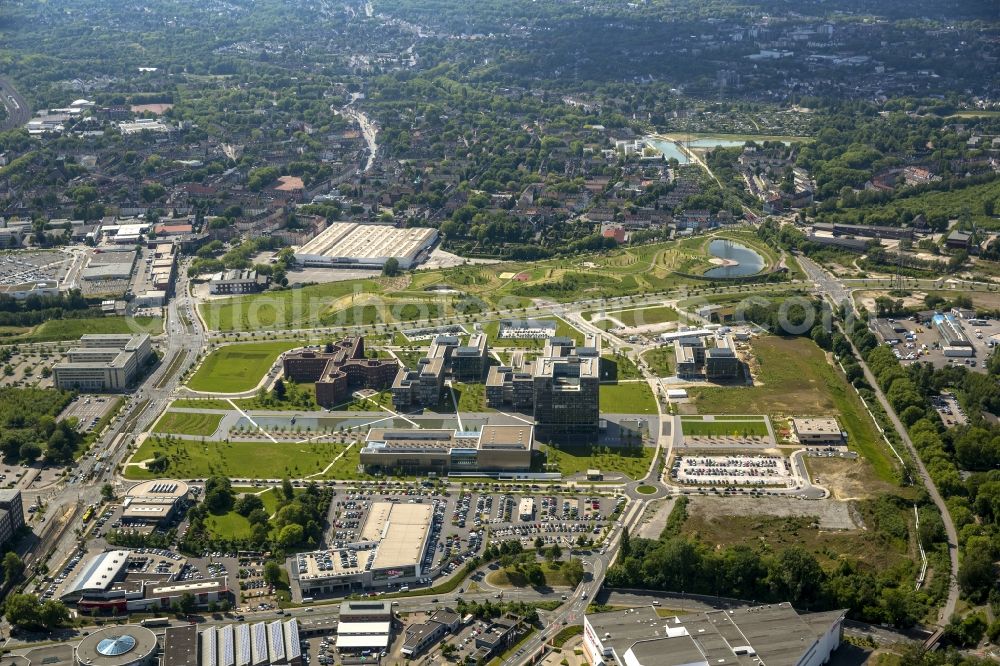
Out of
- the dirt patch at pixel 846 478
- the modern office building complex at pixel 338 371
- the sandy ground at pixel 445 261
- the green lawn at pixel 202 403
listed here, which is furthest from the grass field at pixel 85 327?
the dirt patch at pixel 846 478

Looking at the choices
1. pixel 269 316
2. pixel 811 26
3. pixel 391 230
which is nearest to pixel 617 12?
pixel 811 26

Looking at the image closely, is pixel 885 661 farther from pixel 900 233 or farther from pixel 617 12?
pixel 617 12

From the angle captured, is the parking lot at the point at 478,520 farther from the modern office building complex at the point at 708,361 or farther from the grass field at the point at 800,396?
the modern office building complex at the point at 708,361

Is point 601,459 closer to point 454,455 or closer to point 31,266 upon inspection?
point 454,455

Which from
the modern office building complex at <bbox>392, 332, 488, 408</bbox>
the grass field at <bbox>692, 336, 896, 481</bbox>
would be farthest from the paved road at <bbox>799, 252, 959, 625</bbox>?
the modern office building complex at <bbox>392, 332, 488, 408</bbox>

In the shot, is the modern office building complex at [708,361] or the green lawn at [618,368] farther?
the green lawn at [618,368]

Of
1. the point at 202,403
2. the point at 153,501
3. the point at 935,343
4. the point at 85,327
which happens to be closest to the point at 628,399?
the point at 935,343
